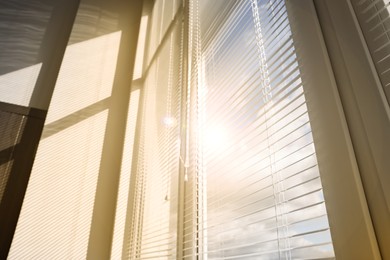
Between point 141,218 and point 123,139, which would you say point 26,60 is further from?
point 141,218

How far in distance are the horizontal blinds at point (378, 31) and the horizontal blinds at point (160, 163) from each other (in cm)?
104

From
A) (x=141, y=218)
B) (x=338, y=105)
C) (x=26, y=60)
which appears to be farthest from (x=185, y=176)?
(x=26, y=60)

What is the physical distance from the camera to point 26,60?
7.91 feet


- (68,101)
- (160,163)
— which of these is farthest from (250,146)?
(68,101)

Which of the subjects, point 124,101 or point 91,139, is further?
point 124,101

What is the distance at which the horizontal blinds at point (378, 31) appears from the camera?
636 mm

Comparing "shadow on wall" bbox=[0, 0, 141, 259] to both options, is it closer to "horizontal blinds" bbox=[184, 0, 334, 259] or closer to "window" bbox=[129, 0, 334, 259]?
"window" bbox=[129, 0, 334, 259]

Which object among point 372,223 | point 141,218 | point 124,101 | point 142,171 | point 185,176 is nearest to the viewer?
point 372,223

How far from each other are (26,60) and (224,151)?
6.52 feet

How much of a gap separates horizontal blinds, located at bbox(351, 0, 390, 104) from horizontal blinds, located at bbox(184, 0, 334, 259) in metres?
0.20

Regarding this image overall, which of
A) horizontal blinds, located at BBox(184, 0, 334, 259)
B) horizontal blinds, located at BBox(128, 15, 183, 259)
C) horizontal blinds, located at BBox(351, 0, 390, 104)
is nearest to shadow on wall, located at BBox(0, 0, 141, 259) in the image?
horizontal blinds, located at BBox(128, 15, 183, 259)

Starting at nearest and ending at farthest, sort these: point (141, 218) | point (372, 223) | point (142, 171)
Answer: point (372, 223) < point (141, 218) < point (142, 171)

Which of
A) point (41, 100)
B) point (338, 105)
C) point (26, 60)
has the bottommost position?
point (338, 105)

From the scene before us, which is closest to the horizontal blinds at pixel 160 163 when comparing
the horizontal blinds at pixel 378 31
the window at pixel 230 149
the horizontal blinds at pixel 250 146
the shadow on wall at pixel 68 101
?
the window at pixel 230 149
